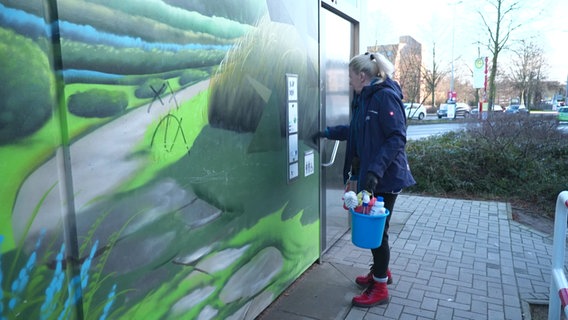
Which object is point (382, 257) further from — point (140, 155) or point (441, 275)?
point (140, 155)

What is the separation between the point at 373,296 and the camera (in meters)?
3.24

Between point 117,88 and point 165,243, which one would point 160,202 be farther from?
point 117,88

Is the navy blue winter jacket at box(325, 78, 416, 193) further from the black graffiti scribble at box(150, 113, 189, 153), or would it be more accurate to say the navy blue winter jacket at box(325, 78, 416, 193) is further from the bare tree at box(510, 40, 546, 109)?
the bare tree at box(510, 40, 546, 109)

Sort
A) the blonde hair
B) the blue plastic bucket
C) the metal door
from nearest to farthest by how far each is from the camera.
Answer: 1. the blue plastic bucket
2. the blonde hair
3. the metal door

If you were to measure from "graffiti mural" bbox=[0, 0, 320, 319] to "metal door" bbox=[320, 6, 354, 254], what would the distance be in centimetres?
92

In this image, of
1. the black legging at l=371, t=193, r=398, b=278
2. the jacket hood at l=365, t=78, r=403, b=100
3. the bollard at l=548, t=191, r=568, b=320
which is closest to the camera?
the bollard at l=548, t=191, r=568, b=320

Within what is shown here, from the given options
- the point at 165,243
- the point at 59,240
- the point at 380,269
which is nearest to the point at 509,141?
the point at 380,269

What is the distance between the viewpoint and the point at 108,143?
5.54ft

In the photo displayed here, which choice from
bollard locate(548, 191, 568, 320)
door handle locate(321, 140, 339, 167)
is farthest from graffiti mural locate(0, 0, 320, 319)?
bollard locate(548, 191, 568, 320)

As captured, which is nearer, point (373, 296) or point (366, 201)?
point (366, 201)

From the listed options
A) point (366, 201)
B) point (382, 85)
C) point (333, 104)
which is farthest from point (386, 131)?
point (333, 104)

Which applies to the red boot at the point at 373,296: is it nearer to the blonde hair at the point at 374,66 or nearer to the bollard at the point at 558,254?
the bollard at the point at 558,254

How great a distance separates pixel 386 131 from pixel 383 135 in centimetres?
6

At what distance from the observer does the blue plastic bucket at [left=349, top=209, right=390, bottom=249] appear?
2.88 m
